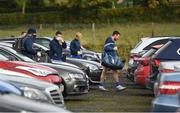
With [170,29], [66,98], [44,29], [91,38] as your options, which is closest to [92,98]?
[66,98]

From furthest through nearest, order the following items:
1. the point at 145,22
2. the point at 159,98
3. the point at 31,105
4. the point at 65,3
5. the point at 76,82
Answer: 1. the point at 65,3
2. the point at 145,22
3. the point at 76,82
4. the point at 159,98
5. the point at 31,105

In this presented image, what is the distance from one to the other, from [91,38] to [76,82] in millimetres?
25774

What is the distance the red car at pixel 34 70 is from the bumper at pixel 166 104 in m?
5.11

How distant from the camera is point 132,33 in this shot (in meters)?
46.7

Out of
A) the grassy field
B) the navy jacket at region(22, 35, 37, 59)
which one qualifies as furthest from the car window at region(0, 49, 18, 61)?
the grassy field

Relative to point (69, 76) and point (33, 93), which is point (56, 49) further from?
point (33, 93)

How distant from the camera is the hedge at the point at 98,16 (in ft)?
191

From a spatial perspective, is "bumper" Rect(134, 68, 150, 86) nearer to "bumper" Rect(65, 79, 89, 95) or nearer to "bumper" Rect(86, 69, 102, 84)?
"bumper" Rect(65, 79, 89, 95)

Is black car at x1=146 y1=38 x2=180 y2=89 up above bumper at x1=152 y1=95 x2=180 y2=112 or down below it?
below

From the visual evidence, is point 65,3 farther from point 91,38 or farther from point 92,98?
point 92,98

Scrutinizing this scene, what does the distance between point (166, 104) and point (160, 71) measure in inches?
153

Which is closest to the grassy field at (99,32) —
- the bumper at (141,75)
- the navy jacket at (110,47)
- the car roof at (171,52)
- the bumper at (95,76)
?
the bumper at (95,76)

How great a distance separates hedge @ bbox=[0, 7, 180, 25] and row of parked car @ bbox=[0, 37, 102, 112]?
39.0 metres

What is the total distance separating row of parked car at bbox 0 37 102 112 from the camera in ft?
23.2
